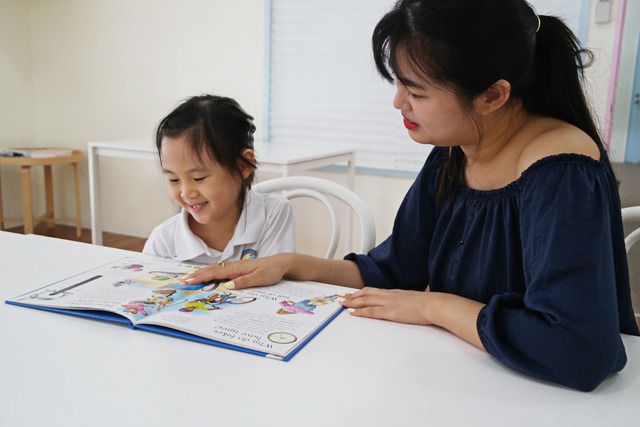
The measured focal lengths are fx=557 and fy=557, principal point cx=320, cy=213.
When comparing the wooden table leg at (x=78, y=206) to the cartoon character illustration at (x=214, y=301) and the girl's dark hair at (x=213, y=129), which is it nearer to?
the girl's dark hair at (x=213, y=129)

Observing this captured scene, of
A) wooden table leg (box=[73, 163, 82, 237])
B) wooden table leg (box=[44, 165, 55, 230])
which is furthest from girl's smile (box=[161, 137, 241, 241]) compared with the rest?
wooden table leg (box=[44, 165, 55, 230])

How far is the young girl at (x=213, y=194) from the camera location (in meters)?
1.19

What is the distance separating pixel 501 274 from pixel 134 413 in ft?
1.84

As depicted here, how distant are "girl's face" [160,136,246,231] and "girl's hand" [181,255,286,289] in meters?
0.31

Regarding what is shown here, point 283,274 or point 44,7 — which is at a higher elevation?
point 44,7

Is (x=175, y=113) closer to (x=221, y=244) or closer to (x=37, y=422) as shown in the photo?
(x=221, y=244)

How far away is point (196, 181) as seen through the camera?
3.93 feet

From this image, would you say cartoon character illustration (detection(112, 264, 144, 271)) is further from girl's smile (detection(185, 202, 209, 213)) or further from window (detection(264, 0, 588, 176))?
window (detection(264, 0, 588, 176))

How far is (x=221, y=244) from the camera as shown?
4.20 feet

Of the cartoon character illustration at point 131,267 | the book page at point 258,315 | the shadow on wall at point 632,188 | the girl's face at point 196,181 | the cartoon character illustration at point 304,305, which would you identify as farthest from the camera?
the shadow on wall at point 632,188

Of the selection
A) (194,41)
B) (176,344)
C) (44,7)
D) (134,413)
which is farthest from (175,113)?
(44,7)

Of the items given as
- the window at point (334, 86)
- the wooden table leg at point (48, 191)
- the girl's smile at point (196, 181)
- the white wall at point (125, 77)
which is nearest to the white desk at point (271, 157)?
the window at point (334, 86)

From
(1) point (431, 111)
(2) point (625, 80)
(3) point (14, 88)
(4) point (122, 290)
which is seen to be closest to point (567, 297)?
(1) point (431, 111)

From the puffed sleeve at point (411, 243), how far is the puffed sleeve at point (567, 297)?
0.97 ft
